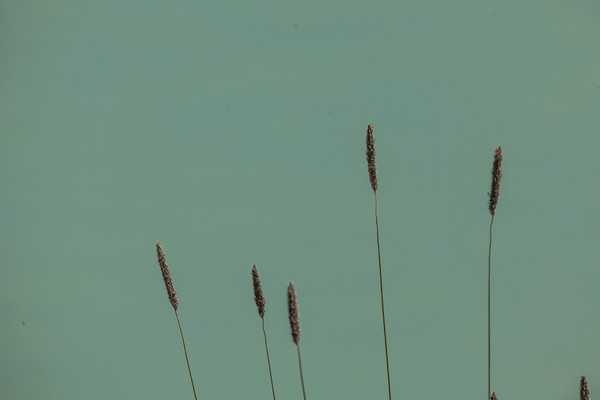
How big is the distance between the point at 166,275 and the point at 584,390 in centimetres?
330

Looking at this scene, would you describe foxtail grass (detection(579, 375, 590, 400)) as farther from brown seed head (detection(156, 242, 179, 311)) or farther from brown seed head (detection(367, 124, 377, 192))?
brown seed head (detection(156, 242, 179, 311))

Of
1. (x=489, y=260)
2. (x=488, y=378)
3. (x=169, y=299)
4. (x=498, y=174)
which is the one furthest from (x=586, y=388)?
(x=169, y=299)

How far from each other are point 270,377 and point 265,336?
32 cm

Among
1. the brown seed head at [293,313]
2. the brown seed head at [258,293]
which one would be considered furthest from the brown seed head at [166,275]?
the brown seed head at [293,313]

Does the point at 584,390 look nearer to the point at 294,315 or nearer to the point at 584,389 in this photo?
the point at 584,389

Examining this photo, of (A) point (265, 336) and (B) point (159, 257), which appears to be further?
(B) point (159, 257)

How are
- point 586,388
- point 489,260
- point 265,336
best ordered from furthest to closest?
point 489,260 < point 265,336 < point 586,388

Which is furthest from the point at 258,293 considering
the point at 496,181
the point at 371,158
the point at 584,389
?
the point at 584,389

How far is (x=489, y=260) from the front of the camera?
23.9 ft

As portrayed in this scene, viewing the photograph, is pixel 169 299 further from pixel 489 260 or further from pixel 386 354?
pixel 489 260

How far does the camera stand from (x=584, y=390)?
20.4 ft

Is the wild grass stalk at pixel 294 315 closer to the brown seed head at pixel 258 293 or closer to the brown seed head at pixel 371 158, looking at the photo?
the brown seed head at pixel 258 293

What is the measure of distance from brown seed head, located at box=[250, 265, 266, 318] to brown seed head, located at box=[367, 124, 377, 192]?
129 centimetres

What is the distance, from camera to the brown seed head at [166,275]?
7332 millimetres
